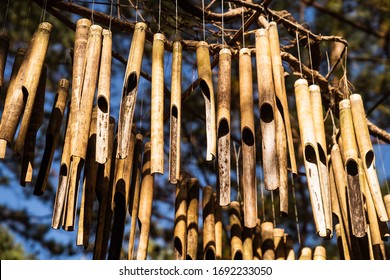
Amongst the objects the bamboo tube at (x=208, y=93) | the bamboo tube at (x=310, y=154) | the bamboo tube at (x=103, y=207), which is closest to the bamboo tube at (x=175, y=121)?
the bamboo tube at (x=208, y=93)

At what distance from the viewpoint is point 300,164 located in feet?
22.7

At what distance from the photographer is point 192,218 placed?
3.68 metres

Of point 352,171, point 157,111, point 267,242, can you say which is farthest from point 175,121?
point 267,242

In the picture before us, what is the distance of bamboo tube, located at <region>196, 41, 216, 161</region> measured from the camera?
2.87 metres

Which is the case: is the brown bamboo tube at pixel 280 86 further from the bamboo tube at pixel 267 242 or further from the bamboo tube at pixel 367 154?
the bamboo tube at pixel 267 242

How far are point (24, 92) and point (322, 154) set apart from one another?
143cm

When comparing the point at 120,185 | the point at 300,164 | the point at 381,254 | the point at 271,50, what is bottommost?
the point at 381,254

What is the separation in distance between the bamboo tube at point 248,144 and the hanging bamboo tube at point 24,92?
39.1 inches

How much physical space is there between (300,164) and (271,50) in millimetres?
3801

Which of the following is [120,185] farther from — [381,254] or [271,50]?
[381,254]

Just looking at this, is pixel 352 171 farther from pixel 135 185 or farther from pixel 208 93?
pixel 135 185
